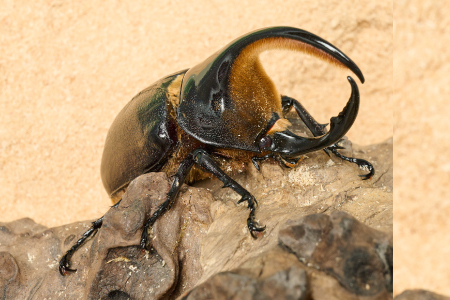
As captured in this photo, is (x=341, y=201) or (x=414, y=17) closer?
(x=414, y=17)

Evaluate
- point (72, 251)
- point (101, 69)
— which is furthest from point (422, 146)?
point (101, 69)

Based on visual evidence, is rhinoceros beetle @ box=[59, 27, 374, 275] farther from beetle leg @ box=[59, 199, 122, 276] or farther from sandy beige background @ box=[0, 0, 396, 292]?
sandy beige background @ box=[0, 0, 396, 292]

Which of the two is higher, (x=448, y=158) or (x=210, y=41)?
(x=448, y=158)

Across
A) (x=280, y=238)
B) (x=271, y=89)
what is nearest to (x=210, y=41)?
(x=271, y=89)

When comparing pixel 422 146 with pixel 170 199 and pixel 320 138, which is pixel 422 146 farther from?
pixel 170 199

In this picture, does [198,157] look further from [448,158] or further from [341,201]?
[448,158]

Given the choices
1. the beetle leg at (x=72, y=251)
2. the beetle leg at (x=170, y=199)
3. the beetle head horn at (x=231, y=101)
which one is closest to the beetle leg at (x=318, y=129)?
the beetle head horn at (x=231, y=101)

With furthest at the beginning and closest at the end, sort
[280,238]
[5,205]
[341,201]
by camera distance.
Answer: [5,205], [341,201], [280,238]
